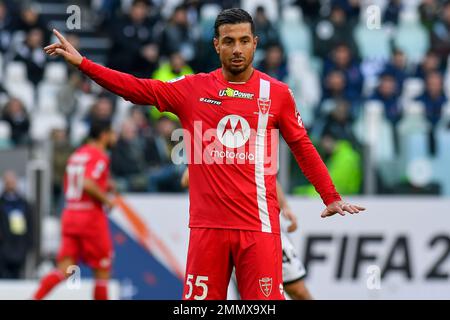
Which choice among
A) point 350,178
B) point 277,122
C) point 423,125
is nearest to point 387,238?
point 350,178

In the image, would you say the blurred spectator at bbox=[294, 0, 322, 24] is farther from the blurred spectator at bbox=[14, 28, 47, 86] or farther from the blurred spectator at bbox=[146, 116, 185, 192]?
the blurred spectator at bbox=[146, 116, 185, 192]

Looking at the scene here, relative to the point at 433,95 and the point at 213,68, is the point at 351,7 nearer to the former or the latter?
the point at 433,95

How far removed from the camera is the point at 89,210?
1281 cm

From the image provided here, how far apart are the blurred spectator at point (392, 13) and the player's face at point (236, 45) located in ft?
35.7

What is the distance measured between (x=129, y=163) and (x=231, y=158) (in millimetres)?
6987

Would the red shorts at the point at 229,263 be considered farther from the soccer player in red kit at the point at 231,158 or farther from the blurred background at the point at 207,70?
the blurred background at the point at 207,70

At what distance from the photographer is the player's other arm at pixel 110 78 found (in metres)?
6.77

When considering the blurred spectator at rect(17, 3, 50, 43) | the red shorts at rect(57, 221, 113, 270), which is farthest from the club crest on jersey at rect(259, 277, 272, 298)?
the blurred spectator at rect(17, 3, 50, 43)

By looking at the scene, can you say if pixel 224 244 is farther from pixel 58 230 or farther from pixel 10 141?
pixel 10 141

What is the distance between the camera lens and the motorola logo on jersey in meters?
6.93

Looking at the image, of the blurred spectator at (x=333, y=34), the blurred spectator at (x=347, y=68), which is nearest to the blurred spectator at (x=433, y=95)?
the blurred spectator at (x=347, y=68)

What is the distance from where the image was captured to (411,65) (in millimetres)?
16844

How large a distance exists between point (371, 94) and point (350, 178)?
9.64ft

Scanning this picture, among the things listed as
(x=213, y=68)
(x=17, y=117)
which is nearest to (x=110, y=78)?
(x=17, y=117)
